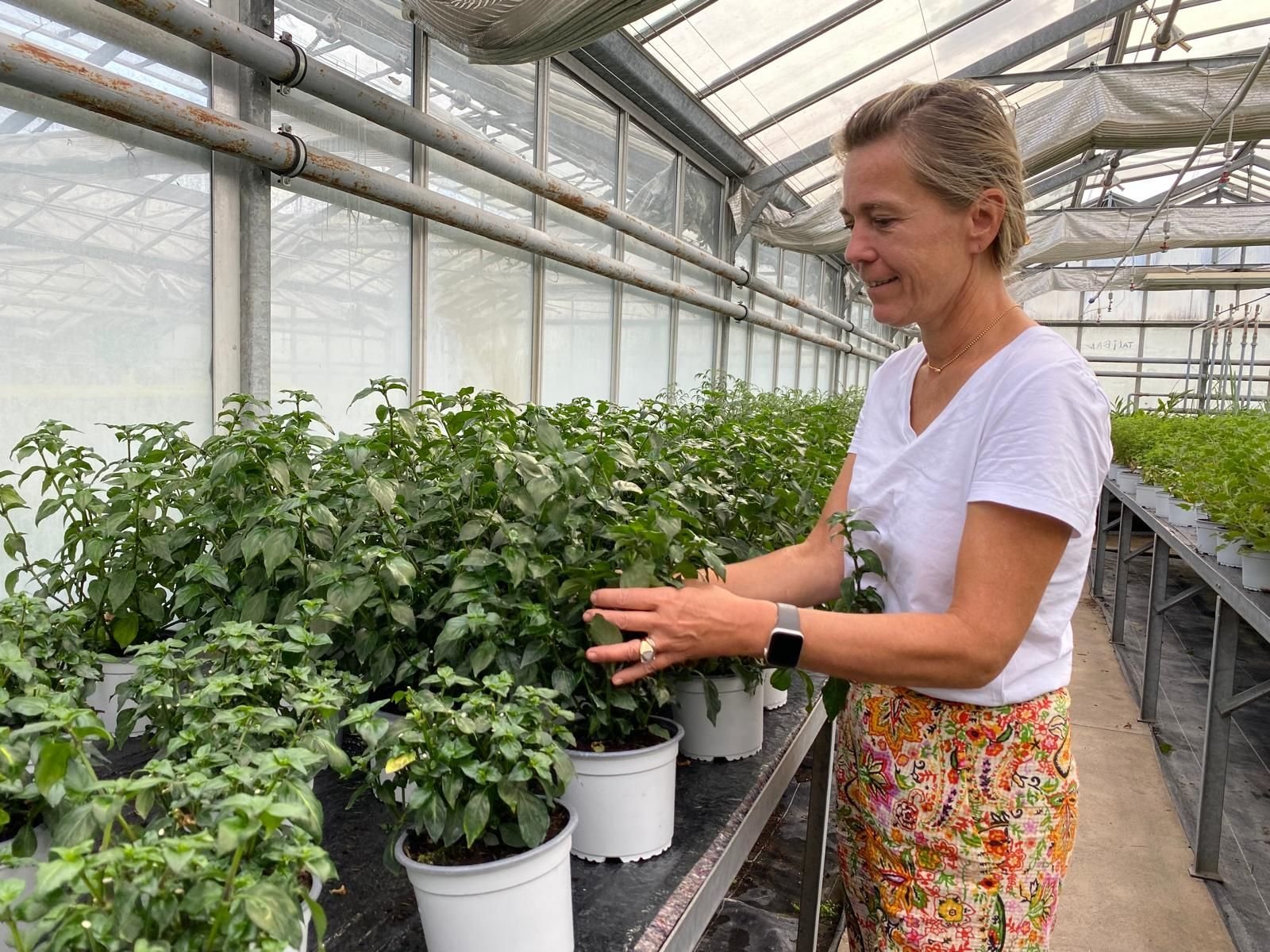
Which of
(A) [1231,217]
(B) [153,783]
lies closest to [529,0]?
Result: (B) [153,783]

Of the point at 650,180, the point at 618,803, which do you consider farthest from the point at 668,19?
the point at 618,803

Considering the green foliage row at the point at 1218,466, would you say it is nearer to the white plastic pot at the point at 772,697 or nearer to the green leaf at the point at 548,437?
the white plastic pot at the point at 772,697

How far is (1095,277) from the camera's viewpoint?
13.1 metres

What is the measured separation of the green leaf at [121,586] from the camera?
1406mm

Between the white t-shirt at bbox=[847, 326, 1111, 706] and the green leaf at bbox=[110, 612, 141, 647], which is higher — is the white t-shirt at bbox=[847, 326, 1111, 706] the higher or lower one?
the higher one

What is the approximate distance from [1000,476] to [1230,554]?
2.67 m

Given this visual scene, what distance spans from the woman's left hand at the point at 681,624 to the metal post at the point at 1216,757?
2771 mm

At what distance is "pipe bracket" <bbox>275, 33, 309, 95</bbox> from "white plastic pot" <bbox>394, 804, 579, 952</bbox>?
2815 mm

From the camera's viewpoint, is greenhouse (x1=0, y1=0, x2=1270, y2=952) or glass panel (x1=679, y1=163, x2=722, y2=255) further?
glass panel (x1=679, y1=163, x2=722, y2=255)

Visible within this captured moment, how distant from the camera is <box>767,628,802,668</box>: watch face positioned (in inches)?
41.6

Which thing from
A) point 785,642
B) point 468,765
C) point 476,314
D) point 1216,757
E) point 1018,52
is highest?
point 1018,52

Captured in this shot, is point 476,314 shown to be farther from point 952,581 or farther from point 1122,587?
point 1122,587

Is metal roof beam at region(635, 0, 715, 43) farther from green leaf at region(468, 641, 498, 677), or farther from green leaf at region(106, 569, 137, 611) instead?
green leaf at region(468, 641, 498, 677)

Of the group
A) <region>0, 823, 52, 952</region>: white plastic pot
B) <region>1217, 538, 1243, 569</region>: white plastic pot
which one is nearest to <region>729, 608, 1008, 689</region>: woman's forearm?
<region>0, 823, 52, 952</region>: white plastic pot
